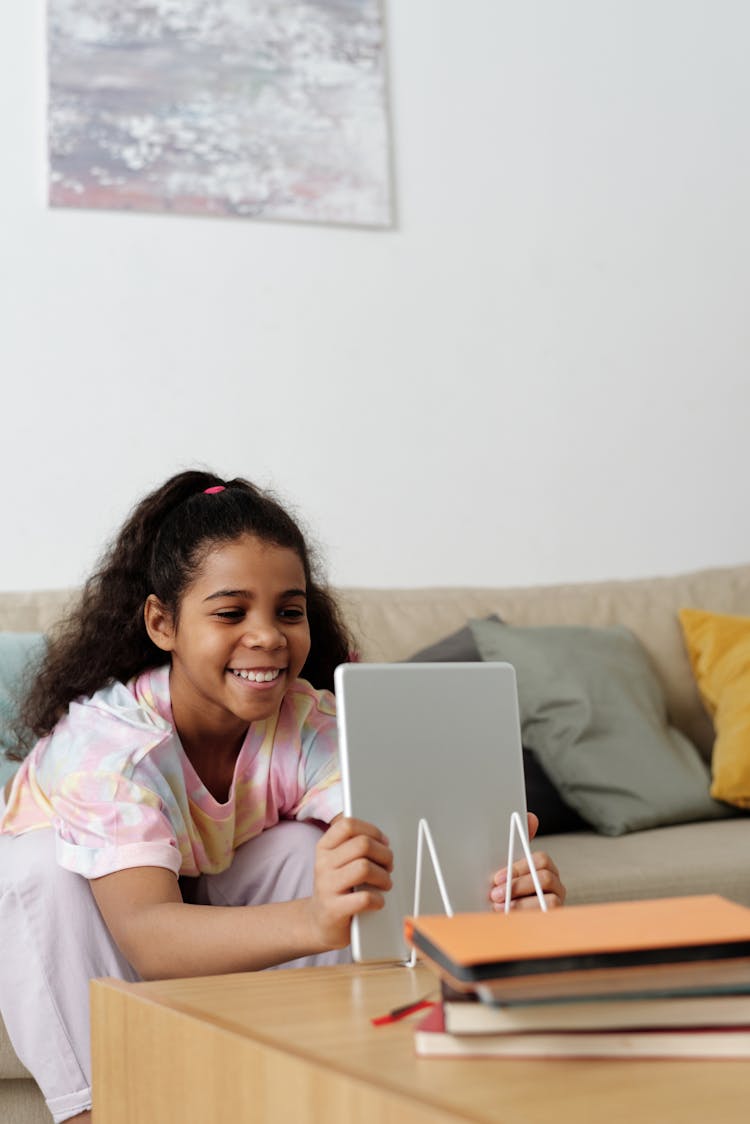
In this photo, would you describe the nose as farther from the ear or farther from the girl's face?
the ear

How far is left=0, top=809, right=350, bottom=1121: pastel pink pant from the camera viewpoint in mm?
1324

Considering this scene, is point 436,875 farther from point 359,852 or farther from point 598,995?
point 598,995

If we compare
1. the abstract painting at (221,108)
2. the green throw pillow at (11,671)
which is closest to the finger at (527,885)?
the green throw pillow at (11,671)

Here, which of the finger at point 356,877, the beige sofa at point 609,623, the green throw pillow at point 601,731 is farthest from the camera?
the green throw pillow at point 601,731

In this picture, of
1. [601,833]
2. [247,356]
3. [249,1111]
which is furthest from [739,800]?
[249,1111]

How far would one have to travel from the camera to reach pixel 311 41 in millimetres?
2672

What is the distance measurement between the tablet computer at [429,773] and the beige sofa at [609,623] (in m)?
0.62

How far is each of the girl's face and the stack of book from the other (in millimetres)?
711

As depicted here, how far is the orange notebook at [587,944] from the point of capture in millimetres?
694

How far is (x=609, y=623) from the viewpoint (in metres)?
2.46

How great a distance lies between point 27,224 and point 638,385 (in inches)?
50.6

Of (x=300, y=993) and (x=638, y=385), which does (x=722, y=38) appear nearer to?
(x=638, y=385)

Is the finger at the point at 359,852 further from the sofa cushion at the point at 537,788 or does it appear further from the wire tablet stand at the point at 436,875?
the sofa cushion at the point at 537,788

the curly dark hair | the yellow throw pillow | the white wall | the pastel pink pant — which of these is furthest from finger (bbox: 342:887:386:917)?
the white wall
